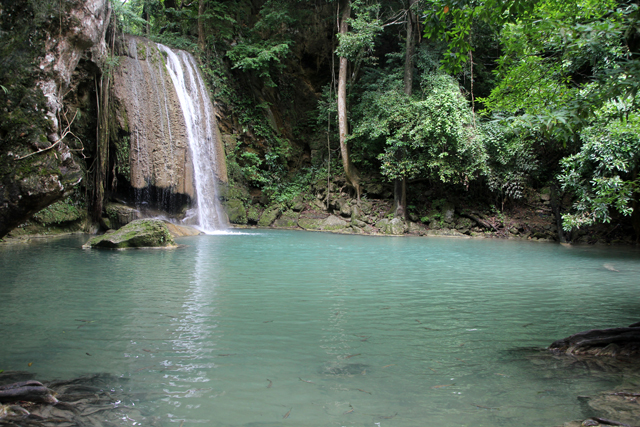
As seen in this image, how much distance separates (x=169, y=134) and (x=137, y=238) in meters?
7.27

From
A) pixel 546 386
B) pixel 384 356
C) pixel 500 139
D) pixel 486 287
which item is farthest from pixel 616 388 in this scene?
pixel 500 139

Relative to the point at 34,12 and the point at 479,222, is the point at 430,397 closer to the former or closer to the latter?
the point at 34,12

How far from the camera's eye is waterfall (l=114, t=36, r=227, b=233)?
15617 millimetres

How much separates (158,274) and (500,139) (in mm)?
14390

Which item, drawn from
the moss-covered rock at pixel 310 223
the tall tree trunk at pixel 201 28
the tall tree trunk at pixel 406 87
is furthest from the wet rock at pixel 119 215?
the tall tree trunk at pixel 406 87

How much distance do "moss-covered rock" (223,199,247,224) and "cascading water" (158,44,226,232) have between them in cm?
82

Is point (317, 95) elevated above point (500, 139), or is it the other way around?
point (317, 95)

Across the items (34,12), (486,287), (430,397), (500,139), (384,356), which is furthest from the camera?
(500,139)

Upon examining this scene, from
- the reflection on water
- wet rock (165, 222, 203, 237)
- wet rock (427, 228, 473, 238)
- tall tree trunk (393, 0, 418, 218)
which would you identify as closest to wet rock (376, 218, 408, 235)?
tall tree trunk (393, 0, 418, 218)

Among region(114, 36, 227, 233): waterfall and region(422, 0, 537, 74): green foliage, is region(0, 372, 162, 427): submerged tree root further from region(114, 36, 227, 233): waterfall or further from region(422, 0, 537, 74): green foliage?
region(114, 36, 227, 233): waterfall

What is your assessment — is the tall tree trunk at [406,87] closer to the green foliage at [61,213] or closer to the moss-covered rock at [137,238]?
the moss-covered rock at [137,238]

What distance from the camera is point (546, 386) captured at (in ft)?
9.46

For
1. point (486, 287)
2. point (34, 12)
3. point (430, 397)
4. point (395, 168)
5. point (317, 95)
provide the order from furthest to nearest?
point (317, 95) → point (395, 168) → point (486, 287) → point (34, 12) → point (430, 397)

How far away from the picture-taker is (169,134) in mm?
16562
